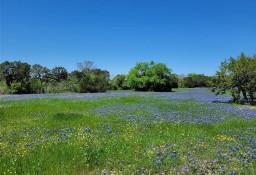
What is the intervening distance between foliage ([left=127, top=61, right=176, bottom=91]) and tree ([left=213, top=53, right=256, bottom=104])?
2821cm

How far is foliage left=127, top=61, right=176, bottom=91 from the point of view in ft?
175

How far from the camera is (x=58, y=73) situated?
69.2 m

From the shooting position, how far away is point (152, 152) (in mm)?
7273

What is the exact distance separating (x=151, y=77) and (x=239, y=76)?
31409 mm

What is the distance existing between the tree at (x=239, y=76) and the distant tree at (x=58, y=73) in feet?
164

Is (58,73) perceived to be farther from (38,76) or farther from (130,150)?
(130,150)

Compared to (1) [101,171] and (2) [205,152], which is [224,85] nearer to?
(2) [205,152]

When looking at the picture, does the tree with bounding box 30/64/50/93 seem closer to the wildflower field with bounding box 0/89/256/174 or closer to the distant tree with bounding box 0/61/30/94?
the distant tree with bounding box 0/61/30/94

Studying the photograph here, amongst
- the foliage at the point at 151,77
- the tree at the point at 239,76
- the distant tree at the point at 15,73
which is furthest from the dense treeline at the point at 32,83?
the tree at the point at 239,76

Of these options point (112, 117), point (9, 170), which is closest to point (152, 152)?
point (9, 170)

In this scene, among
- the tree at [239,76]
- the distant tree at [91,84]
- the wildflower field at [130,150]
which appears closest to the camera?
the wildflower field at [130,150]

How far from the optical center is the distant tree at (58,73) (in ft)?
223

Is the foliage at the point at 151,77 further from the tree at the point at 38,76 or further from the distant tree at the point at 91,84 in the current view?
the tree at the point at 38,76

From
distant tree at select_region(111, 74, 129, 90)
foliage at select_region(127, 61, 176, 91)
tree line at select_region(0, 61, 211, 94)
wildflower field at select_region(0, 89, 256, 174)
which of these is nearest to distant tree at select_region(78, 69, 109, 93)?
tree line at select_region(0, 61, 211, 94)
